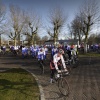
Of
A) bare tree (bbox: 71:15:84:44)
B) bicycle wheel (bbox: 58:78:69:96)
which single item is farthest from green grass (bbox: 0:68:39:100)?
bare tree (bbox: 71:15:84:44)

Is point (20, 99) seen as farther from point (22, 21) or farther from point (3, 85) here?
point (22, 21)

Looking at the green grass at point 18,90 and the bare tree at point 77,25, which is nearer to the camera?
the green grass at point 18,90

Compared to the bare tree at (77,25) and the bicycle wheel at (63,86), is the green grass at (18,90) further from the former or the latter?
the bare tree at (77,25)

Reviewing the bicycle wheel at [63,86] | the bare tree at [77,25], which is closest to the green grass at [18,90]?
the bicycle wheel at [63,86]

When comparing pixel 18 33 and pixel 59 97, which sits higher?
pixel 18 33

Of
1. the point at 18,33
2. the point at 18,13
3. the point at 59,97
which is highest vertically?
the point at 18,13

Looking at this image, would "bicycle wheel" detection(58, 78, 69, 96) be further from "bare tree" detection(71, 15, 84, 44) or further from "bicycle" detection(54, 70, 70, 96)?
"bare tree" detection(71, 15, 84, 44)

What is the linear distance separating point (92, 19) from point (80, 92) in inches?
1221

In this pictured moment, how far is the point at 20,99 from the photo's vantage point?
7547 mm

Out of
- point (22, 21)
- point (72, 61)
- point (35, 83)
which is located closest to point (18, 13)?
point (22, 21)

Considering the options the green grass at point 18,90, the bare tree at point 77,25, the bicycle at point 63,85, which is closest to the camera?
the green grass at point 18,90

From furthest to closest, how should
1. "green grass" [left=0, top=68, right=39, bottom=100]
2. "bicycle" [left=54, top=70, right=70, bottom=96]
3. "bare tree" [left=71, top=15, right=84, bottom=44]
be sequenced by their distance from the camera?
"bare tree" [left=71, top=15, right=84, bottom=44], "bicycle" [left=54, top=70, right=70, bottom=96], "green grass" [left=0, top=68, right=39, bottom=100]

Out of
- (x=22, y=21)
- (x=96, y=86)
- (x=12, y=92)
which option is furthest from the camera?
(x=22, y=21)

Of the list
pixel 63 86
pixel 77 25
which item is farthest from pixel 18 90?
pixel 77 25
